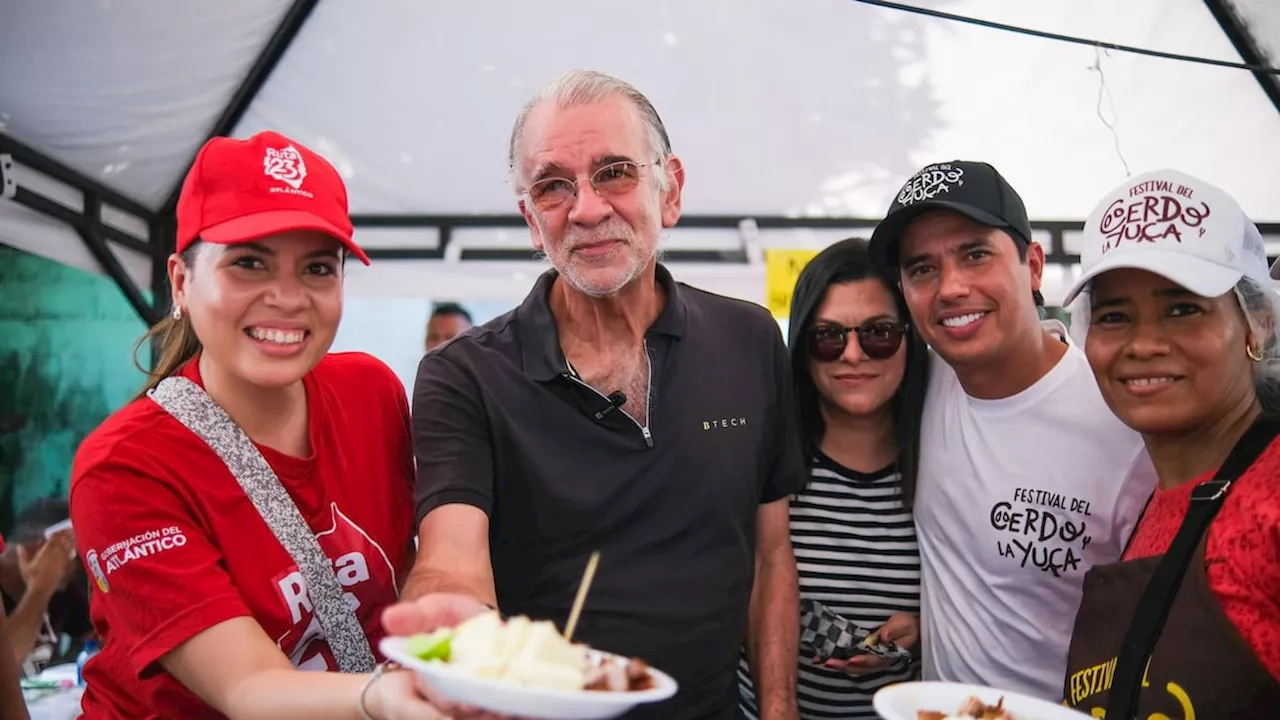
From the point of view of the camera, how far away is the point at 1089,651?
1.85 metres

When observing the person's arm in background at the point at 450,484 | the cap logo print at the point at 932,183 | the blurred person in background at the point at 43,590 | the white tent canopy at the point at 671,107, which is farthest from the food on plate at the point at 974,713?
the blurred person in background at the point at 43,590

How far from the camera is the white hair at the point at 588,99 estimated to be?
2143 mm

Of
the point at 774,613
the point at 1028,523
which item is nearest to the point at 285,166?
the point at 774,613

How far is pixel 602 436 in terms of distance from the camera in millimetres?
2105

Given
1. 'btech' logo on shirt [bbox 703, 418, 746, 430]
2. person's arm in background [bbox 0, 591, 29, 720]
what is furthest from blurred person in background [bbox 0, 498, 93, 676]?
'btech' logo on shirt [bbox 703, 418, 746, 430]

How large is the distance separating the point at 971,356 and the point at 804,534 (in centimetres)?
72

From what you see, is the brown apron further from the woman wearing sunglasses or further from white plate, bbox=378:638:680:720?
white plate, bbox=378:638:680:720

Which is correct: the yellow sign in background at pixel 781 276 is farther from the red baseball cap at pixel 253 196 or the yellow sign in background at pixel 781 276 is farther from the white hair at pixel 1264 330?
the red baseball cap at pixel 253 196

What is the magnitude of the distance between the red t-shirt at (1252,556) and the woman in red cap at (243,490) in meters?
1.57

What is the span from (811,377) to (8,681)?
2.47 meters

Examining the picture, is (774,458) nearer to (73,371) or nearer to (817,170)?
(817,170)

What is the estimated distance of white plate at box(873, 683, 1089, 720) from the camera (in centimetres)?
155

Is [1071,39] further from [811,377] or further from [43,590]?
[43,590]

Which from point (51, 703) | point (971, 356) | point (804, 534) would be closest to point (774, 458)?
point (804, 534)
